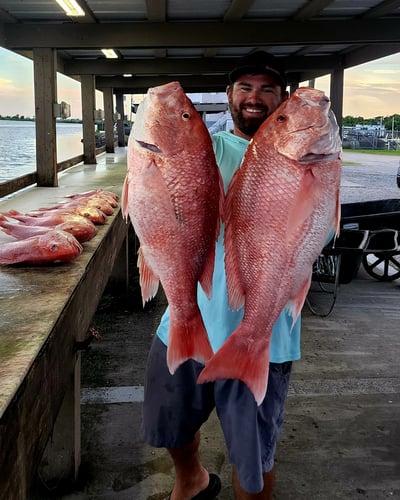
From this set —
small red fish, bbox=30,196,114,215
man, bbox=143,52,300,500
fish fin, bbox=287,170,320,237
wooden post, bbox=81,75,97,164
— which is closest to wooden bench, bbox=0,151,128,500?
small red fish, bbox=30,196,114,215

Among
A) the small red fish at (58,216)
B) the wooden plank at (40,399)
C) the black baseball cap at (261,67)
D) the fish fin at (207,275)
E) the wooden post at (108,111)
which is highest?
the wooden post at (108,111)

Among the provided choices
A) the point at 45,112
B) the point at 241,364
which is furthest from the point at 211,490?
the point at 45,112

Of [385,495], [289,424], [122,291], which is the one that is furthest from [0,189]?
[385,495]

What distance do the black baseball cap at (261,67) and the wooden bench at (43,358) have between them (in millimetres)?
1148

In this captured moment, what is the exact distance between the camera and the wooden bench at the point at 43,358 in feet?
4.57

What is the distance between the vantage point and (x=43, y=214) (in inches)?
142

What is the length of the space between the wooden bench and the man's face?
40.2 inches

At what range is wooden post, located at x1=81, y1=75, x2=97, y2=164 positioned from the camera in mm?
12836

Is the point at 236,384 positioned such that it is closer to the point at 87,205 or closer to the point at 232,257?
the point at 232,257

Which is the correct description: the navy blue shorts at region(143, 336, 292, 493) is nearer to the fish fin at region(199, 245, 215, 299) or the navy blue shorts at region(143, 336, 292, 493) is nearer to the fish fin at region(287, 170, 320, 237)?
the fish fin at region(199, 245, 215, 299)

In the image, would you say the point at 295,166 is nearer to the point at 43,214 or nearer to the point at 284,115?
the point at 284,115

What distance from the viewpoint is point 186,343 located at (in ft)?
5.32

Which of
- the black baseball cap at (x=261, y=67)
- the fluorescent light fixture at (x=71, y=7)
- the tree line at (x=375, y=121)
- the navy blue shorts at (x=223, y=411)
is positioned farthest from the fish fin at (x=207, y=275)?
the tree line at (x=375, y=121)

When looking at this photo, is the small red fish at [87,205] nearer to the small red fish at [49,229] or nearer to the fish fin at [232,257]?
the small red fish at [49,229]
